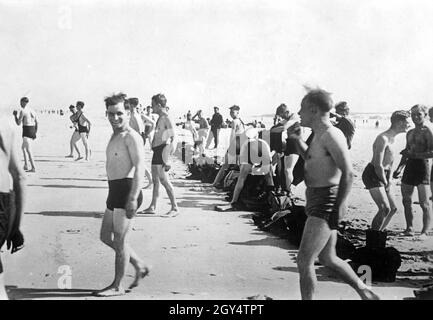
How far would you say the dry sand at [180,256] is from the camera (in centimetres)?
480

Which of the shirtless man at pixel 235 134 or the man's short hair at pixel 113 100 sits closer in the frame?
the man's short hair at pixel 113 100

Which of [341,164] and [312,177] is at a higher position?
[341,164]

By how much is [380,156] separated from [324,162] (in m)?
2.28

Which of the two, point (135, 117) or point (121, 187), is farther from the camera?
point (135, 117)

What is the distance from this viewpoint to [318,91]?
409 cm

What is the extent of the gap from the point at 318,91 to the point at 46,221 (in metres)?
4.21

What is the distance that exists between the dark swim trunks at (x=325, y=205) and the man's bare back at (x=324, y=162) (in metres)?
0.04

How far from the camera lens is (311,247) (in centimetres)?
391

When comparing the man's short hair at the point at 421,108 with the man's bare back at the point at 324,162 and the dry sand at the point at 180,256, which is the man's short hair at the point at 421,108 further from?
the man's bare back at the point at 324,162

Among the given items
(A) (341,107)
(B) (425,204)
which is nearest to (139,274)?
(A) (341,107)

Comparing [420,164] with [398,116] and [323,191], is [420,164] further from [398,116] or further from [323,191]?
[323,191]

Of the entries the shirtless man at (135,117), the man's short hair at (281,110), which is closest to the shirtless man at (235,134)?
the man's short hair at (281,110)

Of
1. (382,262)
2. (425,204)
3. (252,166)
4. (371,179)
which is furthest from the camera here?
(252,166)

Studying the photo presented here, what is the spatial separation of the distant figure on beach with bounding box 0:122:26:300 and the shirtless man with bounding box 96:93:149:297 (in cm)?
88
